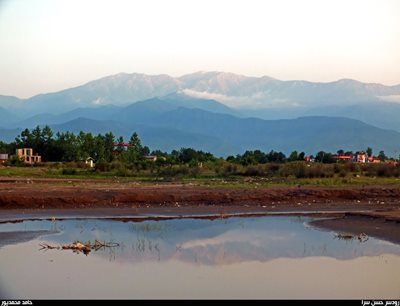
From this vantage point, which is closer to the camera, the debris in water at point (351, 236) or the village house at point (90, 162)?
the debris in water at point (351, 236)

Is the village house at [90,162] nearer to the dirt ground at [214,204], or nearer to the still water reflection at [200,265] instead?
the dirt ground at [214,204]

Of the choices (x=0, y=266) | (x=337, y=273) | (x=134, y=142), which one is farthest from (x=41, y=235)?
(x=134, y=142)

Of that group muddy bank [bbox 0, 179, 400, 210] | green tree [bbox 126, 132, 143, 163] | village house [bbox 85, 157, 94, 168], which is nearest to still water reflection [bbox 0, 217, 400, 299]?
muddy bank [bbox 0, 179, 400, 210]

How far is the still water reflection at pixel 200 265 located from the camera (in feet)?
50.1

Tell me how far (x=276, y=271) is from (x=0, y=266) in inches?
294

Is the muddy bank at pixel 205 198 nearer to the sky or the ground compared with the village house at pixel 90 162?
nearer to the ground

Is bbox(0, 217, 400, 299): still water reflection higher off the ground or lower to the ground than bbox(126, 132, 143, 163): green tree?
lower

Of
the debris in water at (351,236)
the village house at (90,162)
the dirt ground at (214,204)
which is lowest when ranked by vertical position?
the debris in water at (351,236)

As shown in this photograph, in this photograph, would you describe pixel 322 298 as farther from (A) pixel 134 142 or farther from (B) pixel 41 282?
(A) pixel 134 142

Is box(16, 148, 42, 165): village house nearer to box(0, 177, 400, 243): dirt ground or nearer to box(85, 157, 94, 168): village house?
box(85, 157, 94, 168): village house

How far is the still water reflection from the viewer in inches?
602

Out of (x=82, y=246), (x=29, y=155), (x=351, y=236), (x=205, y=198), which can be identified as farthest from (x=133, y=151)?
(x=82, y=246)

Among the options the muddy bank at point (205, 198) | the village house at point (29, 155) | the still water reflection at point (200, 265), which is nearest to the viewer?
the still water reflection at point (200, 265)

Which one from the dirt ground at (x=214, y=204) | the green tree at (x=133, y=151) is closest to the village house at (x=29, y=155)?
the green tree at (x=133, y=151)
